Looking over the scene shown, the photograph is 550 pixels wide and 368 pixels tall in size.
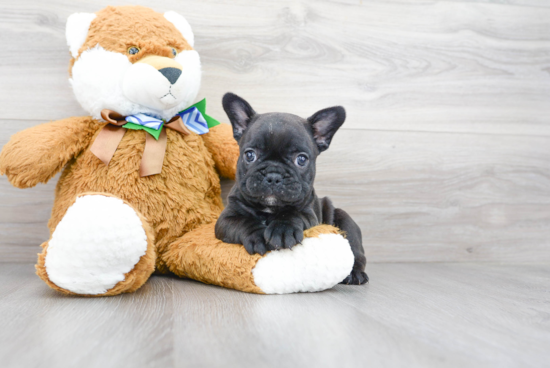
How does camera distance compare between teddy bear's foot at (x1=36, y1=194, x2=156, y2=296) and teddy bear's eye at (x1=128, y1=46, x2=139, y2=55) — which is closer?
teddy bear's foot at (x1=36, y1=194, x2=156, y2=296)

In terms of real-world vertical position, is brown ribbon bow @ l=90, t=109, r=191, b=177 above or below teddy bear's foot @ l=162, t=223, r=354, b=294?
above

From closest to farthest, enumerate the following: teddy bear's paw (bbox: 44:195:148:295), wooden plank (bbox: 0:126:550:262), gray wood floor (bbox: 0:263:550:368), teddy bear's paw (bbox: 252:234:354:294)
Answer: gray wood floor (bbox: 0:263:550:368), teddy bear's paw (bbox: 44:195:148:295), teddy bear's paw (bbox: 252:234:354:294), wooden plank (bbox: 0:126:550:262)

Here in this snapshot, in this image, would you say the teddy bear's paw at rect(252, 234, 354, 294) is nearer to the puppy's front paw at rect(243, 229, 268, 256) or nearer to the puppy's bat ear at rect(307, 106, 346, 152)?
the puppy's front paw at rect(243, 229, 268, 256)

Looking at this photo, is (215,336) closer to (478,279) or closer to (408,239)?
(478,279)

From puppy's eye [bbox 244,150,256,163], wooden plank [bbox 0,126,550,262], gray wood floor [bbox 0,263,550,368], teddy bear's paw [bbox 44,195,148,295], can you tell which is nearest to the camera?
gray wood floor [bbox 0,263,550,368]

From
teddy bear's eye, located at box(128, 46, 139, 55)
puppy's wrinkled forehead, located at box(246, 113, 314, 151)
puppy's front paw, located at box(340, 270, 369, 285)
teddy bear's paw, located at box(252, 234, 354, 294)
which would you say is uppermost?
teddy bear's eye, located at box(128, 46, 139, 55)

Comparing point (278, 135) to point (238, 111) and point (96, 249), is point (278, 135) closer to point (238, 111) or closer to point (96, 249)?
point (238, 111)

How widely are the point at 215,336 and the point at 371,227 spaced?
3.56 feet

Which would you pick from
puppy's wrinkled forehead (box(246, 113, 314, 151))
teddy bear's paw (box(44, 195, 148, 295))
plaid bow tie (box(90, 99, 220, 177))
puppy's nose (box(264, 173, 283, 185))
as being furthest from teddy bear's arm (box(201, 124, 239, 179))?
teddy bear's paw (box(44, 195, 148, 295))

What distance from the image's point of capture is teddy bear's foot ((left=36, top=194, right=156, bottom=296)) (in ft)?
3.35

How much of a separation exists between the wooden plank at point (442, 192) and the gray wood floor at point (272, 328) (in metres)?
0.51

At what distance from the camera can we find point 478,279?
1506mm

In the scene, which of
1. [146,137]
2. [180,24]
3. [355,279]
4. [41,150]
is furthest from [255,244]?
[180,24]

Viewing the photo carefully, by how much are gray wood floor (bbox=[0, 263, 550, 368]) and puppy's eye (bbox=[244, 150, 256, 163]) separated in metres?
0.35
